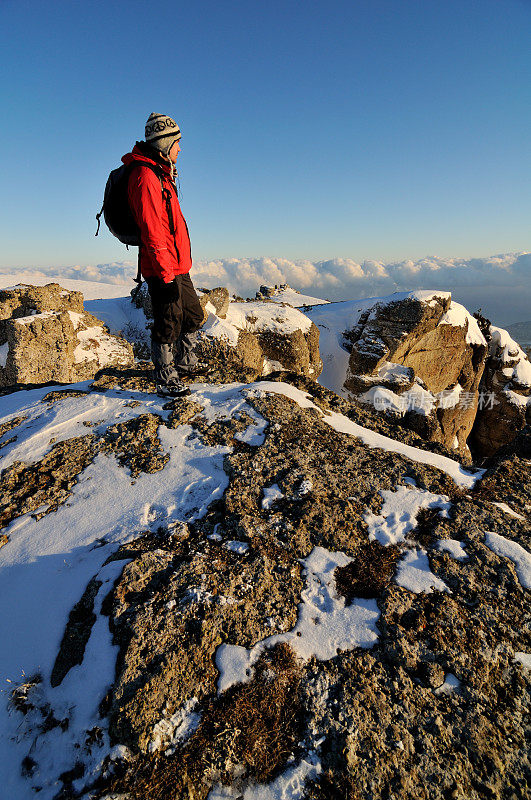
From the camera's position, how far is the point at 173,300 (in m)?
5.51

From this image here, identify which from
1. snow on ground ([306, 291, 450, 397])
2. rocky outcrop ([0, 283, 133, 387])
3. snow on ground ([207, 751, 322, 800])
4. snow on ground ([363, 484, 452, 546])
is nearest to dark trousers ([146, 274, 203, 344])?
snow on ground ([363, 484, 452, 546])

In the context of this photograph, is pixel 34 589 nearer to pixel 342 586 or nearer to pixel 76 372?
pixel 342 586

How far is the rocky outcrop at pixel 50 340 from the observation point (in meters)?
15.8

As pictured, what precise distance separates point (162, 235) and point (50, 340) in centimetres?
1473

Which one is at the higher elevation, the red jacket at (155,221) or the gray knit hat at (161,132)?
the gray knit hat at (161,132)

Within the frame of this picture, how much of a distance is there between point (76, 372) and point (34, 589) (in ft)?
53.7

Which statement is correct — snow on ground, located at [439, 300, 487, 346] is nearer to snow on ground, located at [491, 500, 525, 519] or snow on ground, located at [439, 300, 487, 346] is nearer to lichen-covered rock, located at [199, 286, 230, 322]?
lichen-covered rock, located at [199, 286, 230, 322]

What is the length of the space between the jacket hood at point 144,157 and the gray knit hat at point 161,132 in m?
0.10

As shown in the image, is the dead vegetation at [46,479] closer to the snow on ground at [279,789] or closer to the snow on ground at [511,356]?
the snow on ground at [279,789]

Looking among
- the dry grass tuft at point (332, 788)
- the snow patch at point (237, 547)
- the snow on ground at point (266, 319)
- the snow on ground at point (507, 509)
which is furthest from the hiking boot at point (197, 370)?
the snow on ground at point (266, 319)

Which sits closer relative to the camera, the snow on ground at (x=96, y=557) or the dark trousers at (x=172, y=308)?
the snow on ground at (x=96, y=557)

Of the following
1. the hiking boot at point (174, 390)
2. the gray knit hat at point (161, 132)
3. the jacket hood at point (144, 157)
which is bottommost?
the hiking boot at point (174, 390)

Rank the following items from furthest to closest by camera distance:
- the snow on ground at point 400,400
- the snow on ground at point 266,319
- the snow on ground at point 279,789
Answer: the snow on ground at point 266,319 < the snow on ground at point 400,400 < the snow on ground at point 279,789

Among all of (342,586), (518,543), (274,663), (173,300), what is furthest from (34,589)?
(518,543)
